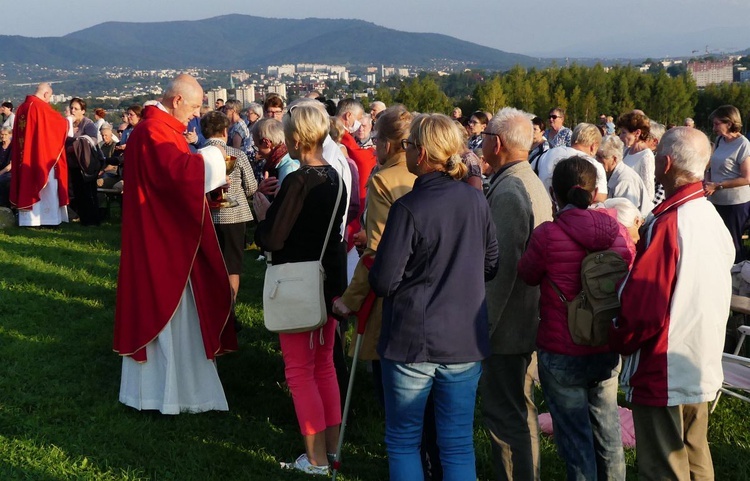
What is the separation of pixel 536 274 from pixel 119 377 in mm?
3573

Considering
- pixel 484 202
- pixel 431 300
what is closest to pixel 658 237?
pixel 484 202

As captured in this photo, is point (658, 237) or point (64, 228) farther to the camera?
point (64, 228)

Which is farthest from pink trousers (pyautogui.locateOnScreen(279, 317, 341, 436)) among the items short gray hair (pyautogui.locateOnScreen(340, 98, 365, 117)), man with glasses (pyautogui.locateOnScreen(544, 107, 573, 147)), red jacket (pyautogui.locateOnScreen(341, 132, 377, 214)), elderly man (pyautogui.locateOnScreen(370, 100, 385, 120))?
man with glasses (pyautogui.locateOnScreen(544, 107, 573, 147))

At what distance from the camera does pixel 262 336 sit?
6.73 meters

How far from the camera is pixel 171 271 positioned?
5117 millimetres

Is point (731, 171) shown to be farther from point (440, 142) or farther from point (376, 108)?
point (440, 142)

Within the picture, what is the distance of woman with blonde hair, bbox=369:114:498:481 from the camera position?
3.28 m

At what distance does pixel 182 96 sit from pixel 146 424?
79.9 inches

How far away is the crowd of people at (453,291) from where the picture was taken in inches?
131

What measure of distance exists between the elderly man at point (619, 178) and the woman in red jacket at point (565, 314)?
259 centimetres

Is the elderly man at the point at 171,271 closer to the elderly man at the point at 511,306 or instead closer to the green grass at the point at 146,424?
the green grass at the point at 146,424

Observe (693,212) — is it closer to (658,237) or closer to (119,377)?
(658,237)

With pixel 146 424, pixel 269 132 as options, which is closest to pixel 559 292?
pixel 146 424

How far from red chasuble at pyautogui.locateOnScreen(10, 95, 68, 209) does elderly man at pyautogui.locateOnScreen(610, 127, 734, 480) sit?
33.7 feet
